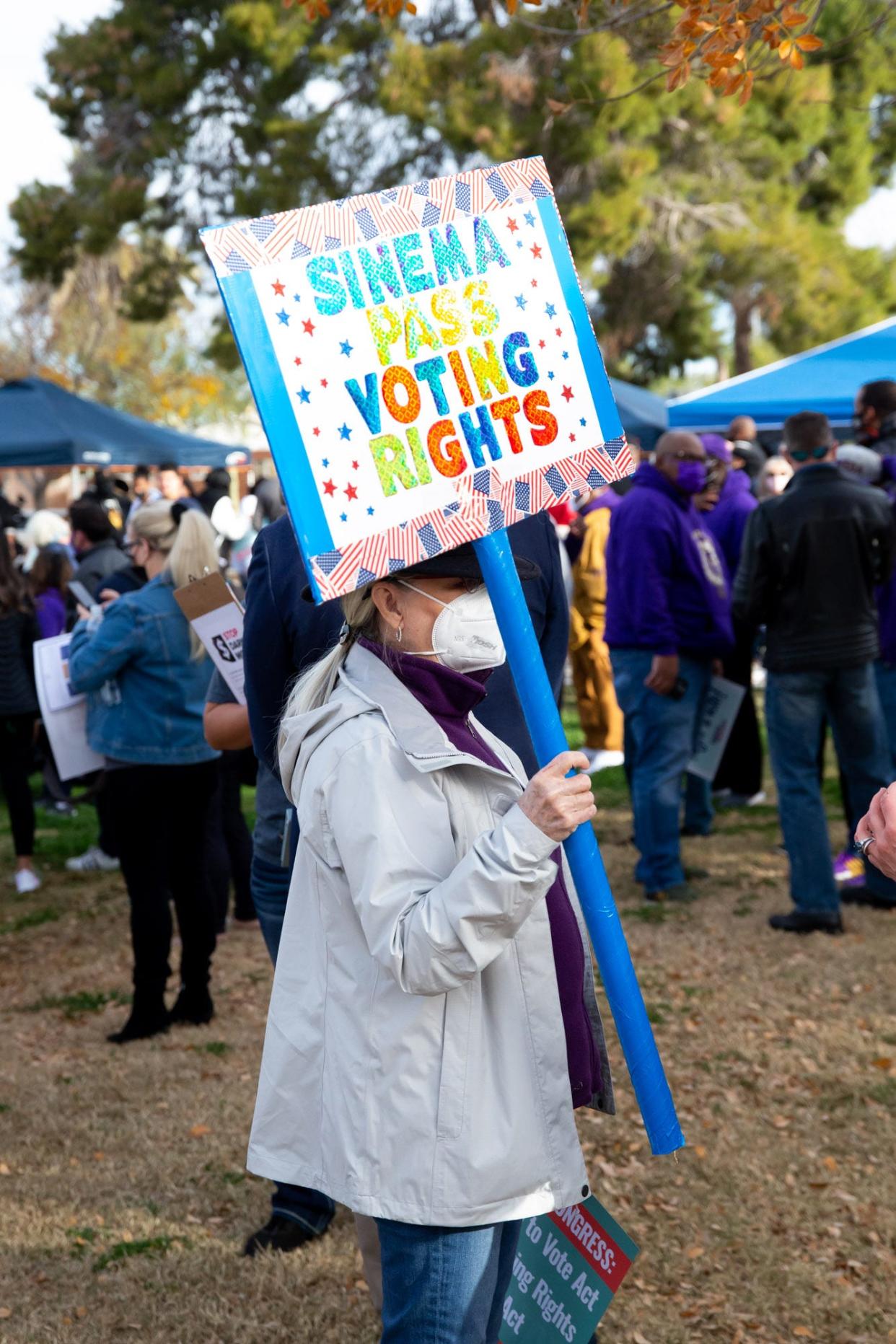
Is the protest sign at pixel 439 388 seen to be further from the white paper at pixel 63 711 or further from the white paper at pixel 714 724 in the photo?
the white paper at pixel 714 724

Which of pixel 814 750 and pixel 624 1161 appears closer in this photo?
pixel 624 1161

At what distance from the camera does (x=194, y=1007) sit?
5.53 metres

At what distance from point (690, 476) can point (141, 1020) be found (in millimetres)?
3562

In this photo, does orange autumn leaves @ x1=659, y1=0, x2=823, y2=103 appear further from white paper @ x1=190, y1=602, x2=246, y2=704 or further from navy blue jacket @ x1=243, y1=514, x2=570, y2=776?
white paper @ x1=190, y1=602, x2=246, y2=704

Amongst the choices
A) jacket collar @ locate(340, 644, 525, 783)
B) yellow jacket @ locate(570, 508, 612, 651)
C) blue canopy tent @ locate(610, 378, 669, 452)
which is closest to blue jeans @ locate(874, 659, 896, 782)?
yellow jacket @ locate(570, 508, 612, 651)

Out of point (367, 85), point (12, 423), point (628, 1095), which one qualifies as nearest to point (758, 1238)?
A: point (628, 1095)

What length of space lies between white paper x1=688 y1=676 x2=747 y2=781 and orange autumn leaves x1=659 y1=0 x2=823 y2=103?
3.73m

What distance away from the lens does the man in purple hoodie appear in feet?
21.9

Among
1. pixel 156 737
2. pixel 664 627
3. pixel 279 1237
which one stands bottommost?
pixel 279 1237

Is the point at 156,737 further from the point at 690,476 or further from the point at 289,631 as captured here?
the point at 690,476

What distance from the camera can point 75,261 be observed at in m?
23.9

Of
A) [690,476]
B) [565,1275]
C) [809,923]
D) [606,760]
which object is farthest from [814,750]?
[606,760]

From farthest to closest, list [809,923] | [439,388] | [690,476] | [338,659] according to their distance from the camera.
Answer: [690,476]
[809,923]
[338,659]
[439,388]

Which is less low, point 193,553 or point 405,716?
point 193,553
